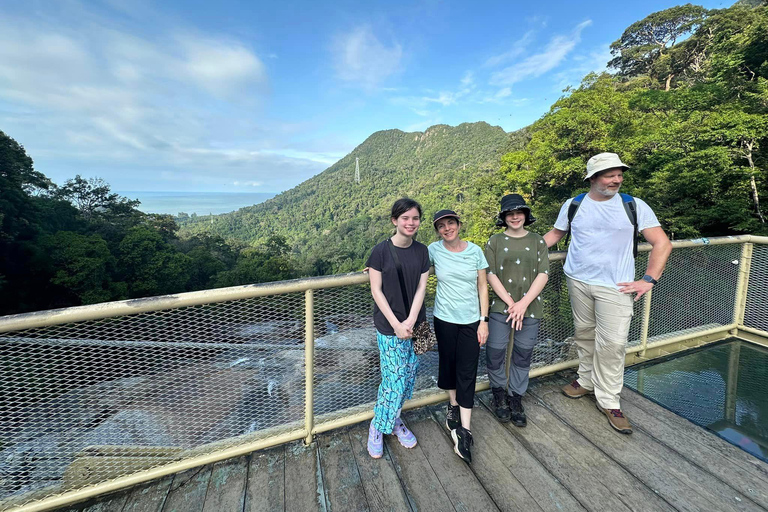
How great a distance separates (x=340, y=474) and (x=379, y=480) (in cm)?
21

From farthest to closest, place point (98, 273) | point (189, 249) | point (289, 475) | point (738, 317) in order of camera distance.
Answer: point (189, 249) < point (98, 273) < point (738, 317) < point (289, 475)

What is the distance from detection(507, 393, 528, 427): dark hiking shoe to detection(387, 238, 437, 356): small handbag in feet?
2.48

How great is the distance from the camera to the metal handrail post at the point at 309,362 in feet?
6.15

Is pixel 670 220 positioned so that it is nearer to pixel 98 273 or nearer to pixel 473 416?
pixel 473 416

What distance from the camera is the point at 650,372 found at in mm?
2688

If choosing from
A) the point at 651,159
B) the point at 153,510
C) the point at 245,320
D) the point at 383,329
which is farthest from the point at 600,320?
the point at 651,159

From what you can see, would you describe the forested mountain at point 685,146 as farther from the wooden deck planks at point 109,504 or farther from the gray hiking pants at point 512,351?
the wooden deck planks at point 109,504

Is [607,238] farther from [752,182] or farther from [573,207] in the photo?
[752,182]

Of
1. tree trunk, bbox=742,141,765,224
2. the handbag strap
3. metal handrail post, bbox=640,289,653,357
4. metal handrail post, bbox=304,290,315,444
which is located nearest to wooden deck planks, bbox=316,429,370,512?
metal handrail post, bbox=304,290,315,444

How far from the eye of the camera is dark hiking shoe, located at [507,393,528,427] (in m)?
2.08

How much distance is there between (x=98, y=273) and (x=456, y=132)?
404 ft

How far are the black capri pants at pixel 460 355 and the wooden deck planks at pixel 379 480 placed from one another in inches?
21.4

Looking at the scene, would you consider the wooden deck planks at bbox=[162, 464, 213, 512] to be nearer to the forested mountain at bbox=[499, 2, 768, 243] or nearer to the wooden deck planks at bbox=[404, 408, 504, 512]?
the wooden deck planks at bbox=[404, 408, 504, 512]

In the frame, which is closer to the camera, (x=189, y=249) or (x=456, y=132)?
(x=189, y=249)
